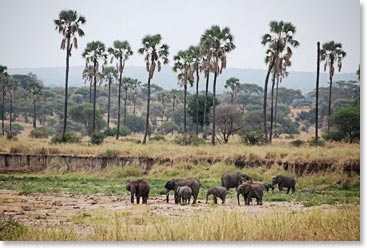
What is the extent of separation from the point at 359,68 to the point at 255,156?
3477 millimetres

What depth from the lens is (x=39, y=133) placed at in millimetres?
14789

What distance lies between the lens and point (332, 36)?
10570mm

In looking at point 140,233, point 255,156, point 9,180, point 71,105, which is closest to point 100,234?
point 140,233

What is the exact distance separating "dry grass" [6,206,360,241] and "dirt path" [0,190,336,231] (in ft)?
1.29

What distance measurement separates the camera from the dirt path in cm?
984

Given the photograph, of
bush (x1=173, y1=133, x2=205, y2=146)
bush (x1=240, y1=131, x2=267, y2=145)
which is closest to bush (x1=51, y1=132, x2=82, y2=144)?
bush (x1=173, y1=133, x2=205, y2=146)

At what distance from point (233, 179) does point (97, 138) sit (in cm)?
409

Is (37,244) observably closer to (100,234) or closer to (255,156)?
(100,234)

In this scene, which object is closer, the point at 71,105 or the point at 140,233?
the point at 140,233

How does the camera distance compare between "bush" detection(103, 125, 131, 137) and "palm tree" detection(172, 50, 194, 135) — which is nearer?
"palm tree" detection(172, 50, 194, 135)

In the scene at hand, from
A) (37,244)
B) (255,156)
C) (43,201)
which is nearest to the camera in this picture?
(37,244)

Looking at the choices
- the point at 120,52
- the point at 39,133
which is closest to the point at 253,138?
the point at 120,52

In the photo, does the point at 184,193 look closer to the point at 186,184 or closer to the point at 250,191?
the point at 186,184

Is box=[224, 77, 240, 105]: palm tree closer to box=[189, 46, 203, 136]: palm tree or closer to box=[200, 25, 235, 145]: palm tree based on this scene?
box=[189, 46, 203, 136]: palm tree
